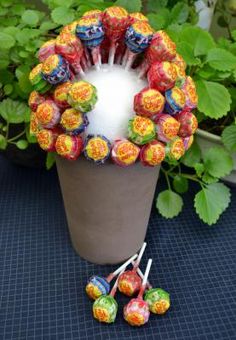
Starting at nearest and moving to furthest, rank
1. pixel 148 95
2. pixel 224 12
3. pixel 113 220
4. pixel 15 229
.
A: pixel 148 95 → pixel 113 220 → pixel 15 229 → pixel 224 12

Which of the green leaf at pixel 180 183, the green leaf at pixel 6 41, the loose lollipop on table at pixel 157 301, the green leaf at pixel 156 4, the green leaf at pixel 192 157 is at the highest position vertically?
the green leaf at pixel 156 4

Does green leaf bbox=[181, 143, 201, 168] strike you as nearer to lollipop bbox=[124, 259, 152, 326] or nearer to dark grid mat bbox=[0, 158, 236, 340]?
dark grid mat bbox=[0, 158, 236, 340]

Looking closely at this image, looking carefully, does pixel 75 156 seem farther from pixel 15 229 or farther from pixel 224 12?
pixel 224 12

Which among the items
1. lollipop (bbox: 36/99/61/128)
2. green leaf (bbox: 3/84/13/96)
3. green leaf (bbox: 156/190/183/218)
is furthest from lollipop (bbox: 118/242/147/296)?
green leaf (bbox: 3/84/13/96)

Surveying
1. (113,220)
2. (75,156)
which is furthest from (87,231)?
(75,156)

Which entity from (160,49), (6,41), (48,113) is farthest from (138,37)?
(6,41)

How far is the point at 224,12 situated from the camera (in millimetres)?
757

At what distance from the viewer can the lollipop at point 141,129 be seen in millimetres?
391

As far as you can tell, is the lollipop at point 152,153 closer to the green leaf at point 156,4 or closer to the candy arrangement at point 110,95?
the candy arrangement at point 110,95

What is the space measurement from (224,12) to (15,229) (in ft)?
1.94

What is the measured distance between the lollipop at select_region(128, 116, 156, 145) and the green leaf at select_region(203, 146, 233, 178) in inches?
7.7

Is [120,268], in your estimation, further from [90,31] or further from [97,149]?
[90,31]

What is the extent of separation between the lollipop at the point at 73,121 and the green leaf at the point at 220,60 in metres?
0.23

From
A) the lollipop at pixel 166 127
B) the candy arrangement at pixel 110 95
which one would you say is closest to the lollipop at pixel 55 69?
the candy arrangement at pixel 110 95
